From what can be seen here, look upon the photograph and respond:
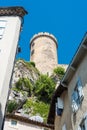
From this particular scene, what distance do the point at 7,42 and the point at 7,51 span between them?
26.5 inches

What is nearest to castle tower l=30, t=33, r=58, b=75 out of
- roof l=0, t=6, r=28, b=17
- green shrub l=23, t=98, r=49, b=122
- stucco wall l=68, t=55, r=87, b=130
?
green shrub l=23, t=98, r=49, b=122

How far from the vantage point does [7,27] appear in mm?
16078

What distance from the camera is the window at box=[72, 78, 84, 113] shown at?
14.7 metres

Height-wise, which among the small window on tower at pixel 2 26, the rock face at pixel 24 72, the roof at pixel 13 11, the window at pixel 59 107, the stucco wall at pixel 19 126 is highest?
the rock face at pixel 24 72

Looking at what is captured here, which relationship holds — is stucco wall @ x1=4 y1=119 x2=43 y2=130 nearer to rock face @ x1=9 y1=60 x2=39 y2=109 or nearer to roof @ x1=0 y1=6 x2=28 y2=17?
roof @ x1=0 y1=6 x2=28 y2=17

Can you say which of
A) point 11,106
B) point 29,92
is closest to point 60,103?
point 11,106

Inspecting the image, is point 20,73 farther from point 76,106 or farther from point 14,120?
point 76,106

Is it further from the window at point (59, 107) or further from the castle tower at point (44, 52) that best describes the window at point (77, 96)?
the castle tower at point (44, 52)

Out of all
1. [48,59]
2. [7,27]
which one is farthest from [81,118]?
[48,59]

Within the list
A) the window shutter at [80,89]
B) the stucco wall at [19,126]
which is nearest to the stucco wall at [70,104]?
the window shutter at [80,89]

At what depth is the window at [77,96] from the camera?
14.7 meters

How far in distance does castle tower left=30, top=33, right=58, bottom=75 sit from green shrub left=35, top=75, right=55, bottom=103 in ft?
44.0

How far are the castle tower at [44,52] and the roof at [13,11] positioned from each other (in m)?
46.4

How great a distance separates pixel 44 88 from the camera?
4766cm
